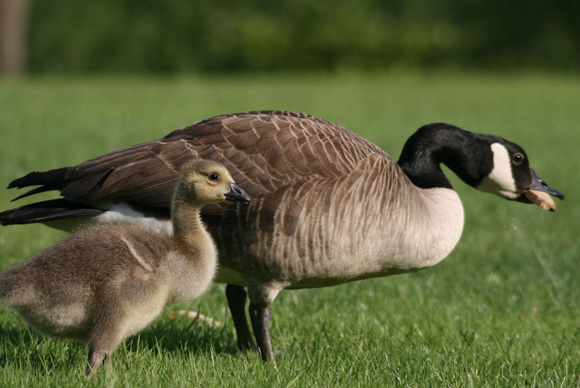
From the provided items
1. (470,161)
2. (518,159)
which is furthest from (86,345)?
(518,159)

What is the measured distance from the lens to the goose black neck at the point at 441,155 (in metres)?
5.49

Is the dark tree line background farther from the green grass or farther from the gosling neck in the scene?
the gosling neck

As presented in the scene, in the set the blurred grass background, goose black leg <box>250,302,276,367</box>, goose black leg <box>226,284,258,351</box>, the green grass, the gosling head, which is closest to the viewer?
the gosling head

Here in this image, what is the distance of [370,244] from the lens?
466 centimetres

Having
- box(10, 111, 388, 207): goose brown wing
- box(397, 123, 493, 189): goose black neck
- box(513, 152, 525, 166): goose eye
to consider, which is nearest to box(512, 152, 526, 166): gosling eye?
box(513, 152, 525, 166): goose eye

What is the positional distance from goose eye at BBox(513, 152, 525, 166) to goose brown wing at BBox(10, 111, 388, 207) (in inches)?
50.6

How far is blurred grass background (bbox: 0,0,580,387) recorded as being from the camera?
447cm

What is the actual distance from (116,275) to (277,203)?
44.2 inches

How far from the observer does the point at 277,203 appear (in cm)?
449

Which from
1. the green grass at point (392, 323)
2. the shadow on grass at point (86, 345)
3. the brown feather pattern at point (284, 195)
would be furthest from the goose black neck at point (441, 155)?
the shadow on grass at point (86, 345)

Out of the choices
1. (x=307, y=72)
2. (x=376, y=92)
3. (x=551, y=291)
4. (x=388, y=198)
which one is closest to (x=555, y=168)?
(x=551, y=291)

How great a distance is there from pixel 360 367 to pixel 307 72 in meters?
33.1

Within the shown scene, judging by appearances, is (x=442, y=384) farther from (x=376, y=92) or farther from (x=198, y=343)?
(x=376, y=92)

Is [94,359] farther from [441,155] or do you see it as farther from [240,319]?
[441,155]
